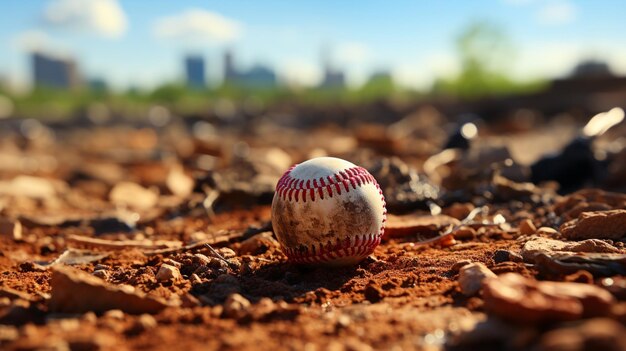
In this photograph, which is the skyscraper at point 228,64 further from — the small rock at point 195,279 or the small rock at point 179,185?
the small rock at point 195,279

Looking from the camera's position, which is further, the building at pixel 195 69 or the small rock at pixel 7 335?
the building at pixel 195 69

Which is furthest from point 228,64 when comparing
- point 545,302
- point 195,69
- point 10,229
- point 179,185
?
point 545,302

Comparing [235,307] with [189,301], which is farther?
[189,301]

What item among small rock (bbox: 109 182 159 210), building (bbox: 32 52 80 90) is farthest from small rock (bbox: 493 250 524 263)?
building (bbox: 32 52 80 90)

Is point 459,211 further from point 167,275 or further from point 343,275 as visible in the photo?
point 167,275

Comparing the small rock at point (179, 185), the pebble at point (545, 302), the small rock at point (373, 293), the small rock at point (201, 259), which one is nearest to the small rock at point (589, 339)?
the pebble at point (545, 302)

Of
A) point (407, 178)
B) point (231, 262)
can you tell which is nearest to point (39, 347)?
point (231, 262)

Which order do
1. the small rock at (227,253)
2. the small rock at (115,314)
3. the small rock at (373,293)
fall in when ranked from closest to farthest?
the small rock at (115,314) < the small rock at (373,293) < the small rock at (227,253)
